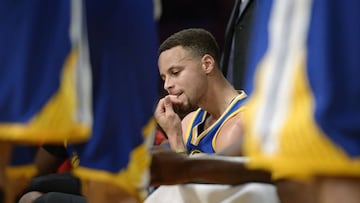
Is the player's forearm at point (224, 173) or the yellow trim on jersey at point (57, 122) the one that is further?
the player's forearm at point (224, 173)

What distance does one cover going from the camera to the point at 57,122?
158 centimetres

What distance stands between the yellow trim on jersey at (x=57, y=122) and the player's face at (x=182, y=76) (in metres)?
1.32

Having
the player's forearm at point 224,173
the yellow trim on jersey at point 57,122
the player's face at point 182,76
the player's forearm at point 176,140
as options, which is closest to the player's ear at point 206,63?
the player's face at point 182,76

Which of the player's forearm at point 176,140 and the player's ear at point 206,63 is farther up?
the player's ear at point 206,63

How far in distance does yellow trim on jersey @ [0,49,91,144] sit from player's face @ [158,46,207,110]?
132 cm

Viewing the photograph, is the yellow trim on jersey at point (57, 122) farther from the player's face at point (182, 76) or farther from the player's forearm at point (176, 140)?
the player's face at point (182, 76)

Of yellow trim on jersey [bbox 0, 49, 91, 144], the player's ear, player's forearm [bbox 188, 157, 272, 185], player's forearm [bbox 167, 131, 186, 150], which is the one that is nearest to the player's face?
the player's ear

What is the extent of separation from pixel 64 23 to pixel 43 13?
1.8 inches

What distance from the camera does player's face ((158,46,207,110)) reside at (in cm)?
295

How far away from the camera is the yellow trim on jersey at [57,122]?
1.55 m

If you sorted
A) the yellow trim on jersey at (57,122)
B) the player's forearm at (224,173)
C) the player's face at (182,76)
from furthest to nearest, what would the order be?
the player's face at (182,76), the player's forearm at (224,173), the yellow trim on jersey at (57,122)

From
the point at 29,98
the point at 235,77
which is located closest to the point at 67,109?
the point at 29,98

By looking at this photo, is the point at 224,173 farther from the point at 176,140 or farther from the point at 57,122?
the point at 57,122

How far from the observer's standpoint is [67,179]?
2.87 m
